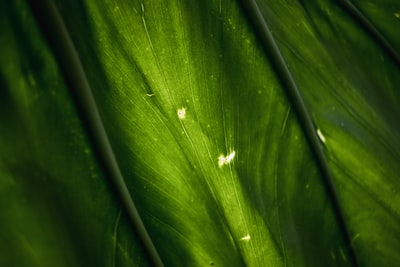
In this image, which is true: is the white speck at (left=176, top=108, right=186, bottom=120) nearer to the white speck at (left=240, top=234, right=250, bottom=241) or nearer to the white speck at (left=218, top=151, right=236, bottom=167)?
the white speck at (left=218, top=151, right=236, bottom=167)

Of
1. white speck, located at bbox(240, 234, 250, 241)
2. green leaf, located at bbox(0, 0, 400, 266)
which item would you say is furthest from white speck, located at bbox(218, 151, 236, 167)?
white speck, located at bbox(240, 234, 250, 241)

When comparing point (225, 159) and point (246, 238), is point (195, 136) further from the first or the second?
point (246, 238)

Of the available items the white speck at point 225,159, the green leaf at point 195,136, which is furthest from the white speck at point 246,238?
the white speck at point 225,159

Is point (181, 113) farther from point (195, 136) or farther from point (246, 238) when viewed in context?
point (246, 238)

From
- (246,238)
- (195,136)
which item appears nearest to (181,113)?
(195,136)

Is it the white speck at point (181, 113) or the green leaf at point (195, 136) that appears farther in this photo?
the white speck at point (181, 113)

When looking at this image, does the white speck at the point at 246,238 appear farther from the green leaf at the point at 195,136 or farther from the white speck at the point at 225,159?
the white speck at the point at 225,159

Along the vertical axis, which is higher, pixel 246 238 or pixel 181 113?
pixel 181 113

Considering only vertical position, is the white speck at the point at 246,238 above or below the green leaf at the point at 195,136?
below
